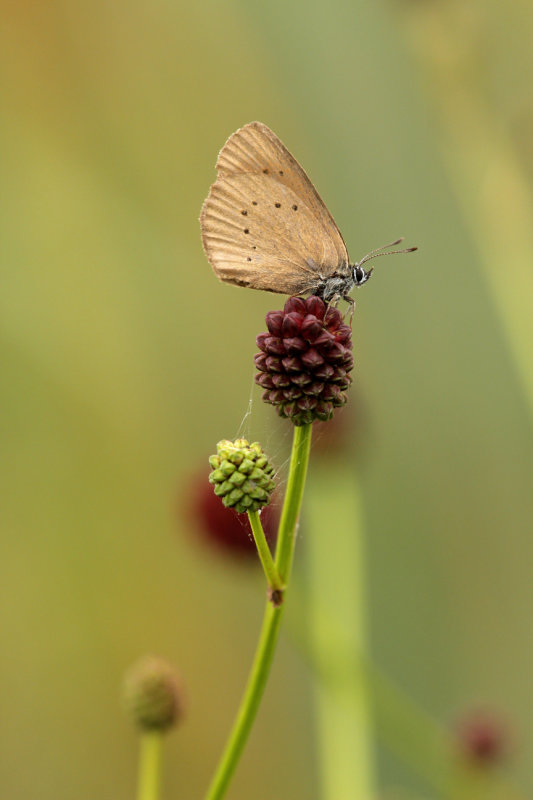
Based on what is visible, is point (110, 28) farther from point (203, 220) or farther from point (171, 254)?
point (203, 220)

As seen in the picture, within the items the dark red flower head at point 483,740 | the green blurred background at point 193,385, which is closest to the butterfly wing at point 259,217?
the dark red flower head at point 483,740

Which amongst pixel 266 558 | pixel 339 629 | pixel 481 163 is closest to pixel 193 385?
pixel 481 163

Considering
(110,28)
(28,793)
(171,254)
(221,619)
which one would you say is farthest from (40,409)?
(110,28)

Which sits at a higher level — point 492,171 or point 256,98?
point 256,98

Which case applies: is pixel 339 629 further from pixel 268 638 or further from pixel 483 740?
pixel 268 638

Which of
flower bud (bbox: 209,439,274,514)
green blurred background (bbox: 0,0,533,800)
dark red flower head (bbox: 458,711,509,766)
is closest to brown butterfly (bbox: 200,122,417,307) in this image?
flower bud (bbox: 209,439,274,514)

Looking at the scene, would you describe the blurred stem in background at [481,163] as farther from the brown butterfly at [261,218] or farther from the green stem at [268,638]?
the green stem at [268,638]
